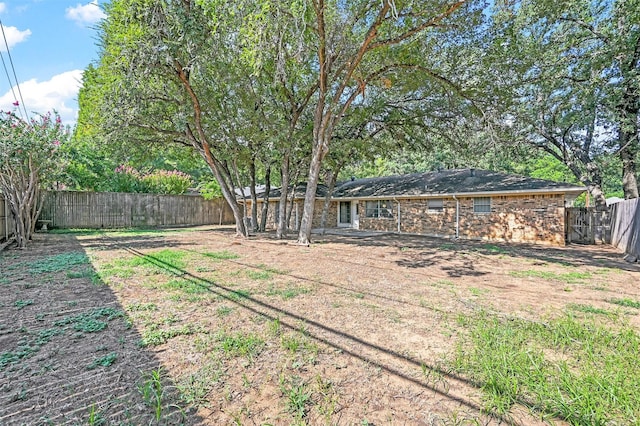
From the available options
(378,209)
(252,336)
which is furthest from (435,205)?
(252,336)

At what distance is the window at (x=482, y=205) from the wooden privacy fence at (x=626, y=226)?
388cm

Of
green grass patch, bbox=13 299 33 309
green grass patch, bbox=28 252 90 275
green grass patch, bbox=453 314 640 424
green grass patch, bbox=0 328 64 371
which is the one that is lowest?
green grass patch, bbox=453 314 640 424

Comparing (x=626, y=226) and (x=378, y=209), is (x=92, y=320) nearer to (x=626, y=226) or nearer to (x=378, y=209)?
(x=626, y=226)

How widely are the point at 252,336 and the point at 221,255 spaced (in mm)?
4895

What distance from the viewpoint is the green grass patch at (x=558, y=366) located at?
203 centimetres

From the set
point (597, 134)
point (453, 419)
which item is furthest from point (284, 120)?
point (597, 134)

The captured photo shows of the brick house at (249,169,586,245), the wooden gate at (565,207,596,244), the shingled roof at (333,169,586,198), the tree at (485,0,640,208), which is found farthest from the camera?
the wooden gate at (565,207,596,244)

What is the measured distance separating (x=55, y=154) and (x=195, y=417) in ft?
29.4

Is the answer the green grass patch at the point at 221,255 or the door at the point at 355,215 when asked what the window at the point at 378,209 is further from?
the green grass patch at the point at 221,255

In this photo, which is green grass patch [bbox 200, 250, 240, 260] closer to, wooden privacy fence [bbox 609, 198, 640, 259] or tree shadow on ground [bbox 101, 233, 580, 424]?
tree shadow on ground [bbox 101, 233, 580, 424]

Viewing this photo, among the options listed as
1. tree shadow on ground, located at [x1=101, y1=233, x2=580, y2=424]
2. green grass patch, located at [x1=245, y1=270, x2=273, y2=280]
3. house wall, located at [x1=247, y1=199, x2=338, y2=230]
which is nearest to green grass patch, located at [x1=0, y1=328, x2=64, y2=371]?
tree shadow on ground, located at [x1=101, y1=233, x2=580, y2=424]

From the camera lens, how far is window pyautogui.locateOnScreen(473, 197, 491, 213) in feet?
41.7

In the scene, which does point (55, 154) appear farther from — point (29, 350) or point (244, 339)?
point (244, 339)

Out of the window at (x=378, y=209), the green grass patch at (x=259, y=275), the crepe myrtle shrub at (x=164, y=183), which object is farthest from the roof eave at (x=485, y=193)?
the crepe myrtle shrub at (x=164, y=183)
